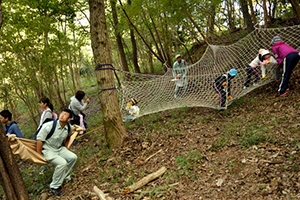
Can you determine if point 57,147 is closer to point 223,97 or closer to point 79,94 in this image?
point 79,94

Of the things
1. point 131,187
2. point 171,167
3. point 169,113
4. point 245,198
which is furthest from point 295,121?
point 169,113

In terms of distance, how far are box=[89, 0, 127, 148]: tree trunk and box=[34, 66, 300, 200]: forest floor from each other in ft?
0.71

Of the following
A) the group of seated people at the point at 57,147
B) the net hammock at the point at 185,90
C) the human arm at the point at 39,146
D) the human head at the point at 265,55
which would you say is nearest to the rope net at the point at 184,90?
the net hammock at the point at 185,90

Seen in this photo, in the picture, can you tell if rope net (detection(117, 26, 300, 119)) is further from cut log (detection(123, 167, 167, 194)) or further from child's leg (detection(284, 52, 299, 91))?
cut log (detection(123, 167, 167, 194))

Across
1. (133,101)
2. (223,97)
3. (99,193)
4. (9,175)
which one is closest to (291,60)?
(223,97)

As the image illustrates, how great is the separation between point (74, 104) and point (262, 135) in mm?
2951

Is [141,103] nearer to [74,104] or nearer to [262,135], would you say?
[74,104]

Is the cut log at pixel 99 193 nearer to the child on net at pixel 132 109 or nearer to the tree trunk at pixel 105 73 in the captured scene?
the tree trunk at pixel 105 73

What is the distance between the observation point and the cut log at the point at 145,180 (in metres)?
2.30

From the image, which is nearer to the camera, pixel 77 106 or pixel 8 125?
pixel 8 125

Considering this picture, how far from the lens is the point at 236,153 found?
2.41m

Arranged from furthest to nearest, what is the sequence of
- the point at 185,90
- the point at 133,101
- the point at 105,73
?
the point at 185,90
the point at 133,101
the point at 105,73

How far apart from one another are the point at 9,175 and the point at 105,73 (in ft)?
5.55

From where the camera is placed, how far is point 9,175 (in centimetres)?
214
